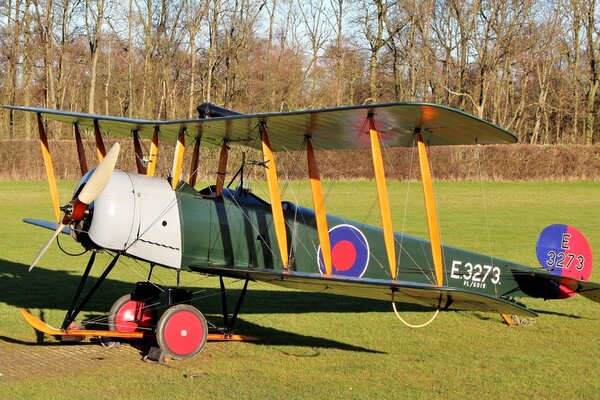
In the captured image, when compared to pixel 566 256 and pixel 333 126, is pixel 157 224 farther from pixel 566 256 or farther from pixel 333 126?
pixel 566 256

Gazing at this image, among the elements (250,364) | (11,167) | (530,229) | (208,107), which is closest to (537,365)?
(250,364)

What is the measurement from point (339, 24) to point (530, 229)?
1340 inches

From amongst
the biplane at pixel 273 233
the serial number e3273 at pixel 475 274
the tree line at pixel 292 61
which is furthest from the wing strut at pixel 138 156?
the tree line at pixel 292 61

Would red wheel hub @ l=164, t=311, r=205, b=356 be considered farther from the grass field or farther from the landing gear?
the landing gear

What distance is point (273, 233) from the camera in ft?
29.4

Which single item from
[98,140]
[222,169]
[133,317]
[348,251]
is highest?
[98,140]

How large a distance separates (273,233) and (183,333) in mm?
1557

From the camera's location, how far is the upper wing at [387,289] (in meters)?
7.04

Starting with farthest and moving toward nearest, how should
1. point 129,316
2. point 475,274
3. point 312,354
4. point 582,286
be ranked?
point 475,274 < point 129,316 < point 582,286 < point 312,354

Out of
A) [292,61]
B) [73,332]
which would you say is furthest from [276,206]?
[292,61]

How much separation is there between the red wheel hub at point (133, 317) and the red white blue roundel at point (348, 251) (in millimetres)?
2091

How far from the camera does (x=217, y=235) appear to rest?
8.52 m

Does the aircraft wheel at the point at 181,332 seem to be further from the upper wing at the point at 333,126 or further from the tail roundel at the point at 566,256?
the tail roundel at the point at 566,256

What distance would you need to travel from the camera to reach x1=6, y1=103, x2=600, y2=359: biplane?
7633 mm
